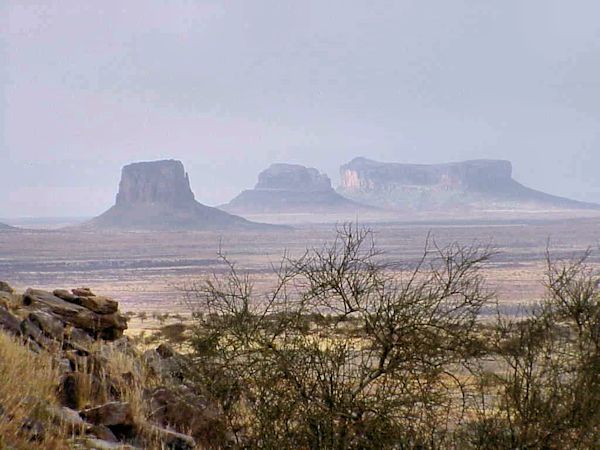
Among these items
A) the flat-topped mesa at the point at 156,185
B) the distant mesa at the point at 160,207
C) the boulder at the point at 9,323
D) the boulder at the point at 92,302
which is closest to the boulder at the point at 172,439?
the boulder at the point at 9,323

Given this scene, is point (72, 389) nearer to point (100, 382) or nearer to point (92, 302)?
point (100, 382)

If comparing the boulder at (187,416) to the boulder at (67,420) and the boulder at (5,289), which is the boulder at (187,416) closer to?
the boulder at (67,420)

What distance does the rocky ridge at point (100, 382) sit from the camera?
9094mm

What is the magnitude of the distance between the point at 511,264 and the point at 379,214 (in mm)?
104510

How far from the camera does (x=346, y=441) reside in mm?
9805

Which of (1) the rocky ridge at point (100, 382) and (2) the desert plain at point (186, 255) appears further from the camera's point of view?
(2) the desert plain at point (186, 255)

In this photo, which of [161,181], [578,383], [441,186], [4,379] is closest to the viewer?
[4,379]

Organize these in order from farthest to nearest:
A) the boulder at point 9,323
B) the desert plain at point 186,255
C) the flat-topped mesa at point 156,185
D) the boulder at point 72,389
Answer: the flat-topped mesa at point 156,185 → the desert plain at point 186,255 → the boulder at point 9,323 → the boulder at point 72,389

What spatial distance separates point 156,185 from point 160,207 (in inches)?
177

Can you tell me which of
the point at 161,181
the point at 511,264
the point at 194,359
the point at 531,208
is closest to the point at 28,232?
the point at 161,181

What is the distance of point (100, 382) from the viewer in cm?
1116

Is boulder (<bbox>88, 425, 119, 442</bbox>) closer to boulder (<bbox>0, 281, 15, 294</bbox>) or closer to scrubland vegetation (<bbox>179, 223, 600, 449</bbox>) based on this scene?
scrubland vegetation (<bbox>179, 223, 600, 449</bbox>)

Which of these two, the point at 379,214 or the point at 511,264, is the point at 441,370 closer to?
the point at 511,264

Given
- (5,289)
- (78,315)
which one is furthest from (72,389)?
(5,289)
